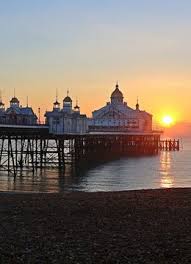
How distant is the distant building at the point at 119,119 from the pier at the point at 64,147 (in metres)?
5.33

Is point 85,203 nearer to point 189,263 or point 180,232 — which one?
point 180,232

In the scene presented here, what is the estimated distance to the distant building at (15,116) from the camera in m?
48.5

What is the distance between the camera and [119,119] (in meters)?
100

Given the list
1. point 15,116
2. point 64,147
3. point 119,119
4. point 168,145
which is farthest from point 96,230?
point 168,145

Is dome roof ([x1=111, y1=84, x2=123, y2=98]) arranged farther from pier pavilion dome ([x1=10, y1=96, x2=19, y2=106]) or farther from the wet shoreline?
the wet shoreline

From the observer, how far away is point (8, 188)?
28.4 metres

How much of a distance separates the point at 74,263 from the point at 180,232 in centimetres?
274

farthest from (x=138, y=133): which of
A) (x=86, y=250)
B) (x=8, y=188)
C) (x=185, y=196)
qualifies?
(x=86, y=250)

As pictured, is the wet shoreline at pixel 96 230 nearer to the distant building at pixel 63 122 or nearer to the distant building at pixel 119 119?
the distant building at pixel 63 122

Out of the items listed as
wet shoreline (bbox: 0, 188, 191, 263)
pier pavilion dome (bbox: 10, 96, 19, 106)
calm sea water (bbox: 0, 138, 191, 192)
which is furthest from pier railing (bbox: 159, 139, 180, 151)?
wet shoreline (bbox: 0, 188, 191, 263)

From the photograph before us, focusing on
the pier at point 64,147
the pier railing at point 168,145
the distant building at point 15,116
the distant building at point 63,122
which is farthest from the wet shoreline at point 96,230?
the pier railing at point 168,145

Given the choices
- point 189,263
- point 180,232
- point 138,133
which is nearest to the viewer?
point 189,263

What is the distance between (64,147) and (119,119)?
1637 inches

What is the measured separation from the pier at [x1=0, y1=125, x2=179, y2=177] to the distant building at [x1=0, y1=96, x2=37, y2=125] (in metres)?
1.65
